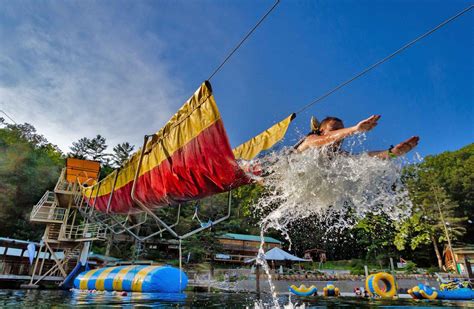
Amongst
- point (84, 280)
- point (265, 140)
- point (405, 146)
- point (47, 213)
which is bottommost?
point (84, 280)

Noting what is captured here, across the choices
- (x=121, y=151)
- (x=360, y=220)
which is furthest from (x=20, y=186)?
(x=360, y=220)

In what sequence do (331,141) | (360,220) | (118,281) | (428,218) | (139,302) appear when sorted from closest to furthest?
1. (331,141)
2. (139,302)
3. (118,281)
4. (360,220)
5. (428,218)

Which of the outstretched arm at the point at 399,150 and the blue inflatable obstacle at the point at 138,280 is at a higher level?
the outstretched arm at the point at 399,150

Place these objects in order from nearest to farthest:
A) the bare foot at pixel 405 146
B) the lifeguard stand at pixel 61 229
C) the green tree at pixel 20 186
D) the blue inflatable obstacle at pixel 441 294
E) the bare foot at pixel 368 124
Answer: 1. the bare foot at pixel 368 124
2. the bare foot at pixel 405 146
3. the blue inflatable obstacle at pixel 441 294
4. the lifeguard stand at pixel 61 229
5. the green tree at pixel 20 186

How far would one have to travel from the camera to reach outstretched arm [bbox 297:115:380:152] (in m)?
2.32

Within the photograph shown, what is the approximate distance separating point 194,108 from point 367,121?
1670 mm

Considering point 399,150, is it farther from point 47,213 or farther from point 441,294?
point 47,213

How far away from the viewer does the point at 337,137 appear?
265 centimetres

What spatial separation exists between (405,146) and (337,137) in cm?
61

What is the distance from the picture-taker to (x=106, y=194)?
5.86m

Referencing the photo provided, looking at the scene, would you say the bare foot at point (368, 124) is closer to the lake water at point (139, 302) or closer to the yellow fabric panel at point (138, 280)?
the lake water at point (139, 302)

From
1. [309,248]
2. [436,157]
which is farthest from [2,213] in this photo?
[436,157]

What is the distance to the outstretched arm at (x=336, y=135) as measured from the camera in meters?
2.32

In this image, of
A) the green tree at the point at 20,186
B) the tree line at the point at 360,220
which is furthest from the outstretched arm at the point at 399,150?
the green tree at the point at 20,186
